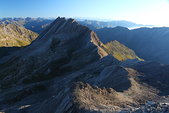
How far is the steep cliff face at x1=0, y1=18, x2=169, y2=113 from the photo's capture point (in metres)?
27.0

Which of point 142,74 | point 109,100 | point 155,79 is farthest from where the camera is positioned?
point 142,74

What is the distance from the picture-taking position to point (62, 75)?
191ft

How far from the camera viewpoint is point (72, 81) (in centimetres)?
4947

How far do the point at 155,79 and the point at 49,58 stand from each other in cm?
3735

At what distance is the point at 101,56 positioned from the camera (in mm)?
61312

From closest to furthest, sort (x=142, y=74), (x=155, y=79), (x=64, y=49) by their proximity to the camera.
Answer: (x=155, y=79), (x=142, y=74), (x=64, y=49)

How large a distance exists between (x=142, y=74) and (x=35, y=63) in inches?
1455

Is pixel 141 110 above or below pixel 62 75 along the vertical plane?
above

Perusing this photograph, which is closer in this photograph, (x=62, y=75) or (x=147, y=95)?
(x=147, y=95)

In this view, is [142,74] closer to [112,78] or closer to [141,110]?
[112,78]

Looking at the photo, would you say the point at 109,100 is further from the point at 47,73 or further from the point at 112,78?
the point at 47,73

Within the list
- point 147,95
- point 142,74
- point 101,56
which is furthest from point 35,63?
point 147,95

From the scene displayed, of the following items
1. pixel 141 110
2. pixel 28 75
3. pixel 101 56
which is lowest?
pixel 28 75

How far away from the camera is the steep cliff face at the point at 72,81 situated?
88.4 feet
